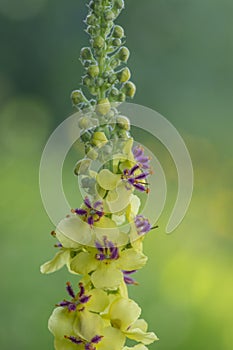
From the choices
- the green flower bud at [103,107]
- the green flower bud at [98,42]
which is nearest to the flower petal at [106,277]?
the green flower bud at [103,107]

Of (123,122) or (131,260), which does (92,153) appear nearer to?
(123,122)

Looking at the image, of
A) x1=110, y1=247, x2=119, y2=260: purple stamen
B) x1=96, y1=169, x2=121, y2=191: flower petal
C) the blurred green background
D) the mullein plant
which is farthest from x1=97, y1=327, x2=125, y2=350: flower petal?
the blurred green background

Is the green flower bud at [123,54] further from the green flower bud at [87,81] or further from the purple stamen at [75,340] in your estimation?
the purple stamen at [75,340]

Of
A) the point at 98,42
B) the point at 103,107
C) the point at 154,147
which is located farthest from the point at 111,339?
the point at 154,147

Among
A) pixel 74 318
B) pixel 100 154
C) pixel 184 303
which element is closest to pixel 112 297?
pixel 74 318

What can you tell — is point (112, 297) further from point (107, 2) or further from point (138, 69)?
point (138, 69)

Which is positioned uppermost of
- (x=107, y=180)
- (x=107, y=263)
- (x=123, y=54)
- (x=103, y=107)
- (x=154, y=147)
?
(x=154, y=147)

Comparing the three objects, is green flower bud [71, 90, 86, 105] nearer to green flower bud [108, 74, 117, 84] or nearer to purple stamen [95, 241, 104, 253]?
green flower bud [108, 74, 117, 84]
